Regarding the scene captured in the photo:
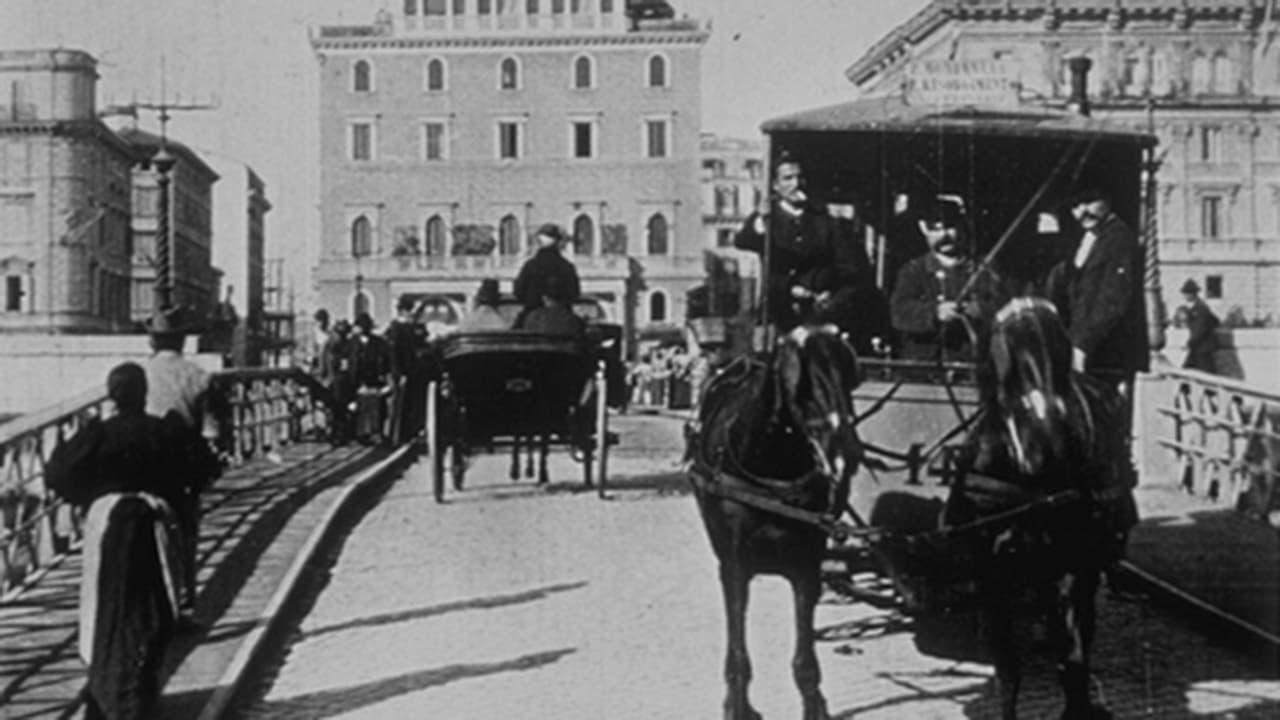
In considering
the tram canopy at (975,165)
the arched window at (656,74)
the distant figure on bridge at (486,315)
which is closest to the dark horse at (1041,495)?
the tram canopy at (975,165)

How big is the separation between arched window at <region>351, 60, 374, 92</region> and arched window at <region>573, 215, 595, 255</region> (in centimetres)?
1040

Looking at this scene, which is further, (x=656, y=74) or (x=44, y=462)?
(x=656, y=74)

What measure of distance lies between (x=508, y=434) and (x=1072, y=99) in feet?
19.4

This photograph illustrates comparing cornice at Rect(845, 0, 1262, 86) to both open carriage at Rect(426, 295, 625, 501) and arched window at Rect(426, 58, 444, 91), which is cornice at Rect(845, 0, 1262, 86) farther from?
arched window at Rect(426, 58, 444, 91)

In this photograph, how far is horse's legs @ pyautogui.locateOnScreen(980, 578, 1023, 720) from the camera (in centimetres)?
698

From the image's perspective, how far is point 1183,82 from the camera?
54.3 ft

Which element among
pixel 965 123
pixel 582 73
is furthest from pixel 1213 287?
pixel 582 73

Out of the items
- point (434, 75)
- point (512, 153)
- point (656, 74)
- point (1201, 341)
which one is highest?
point (656, 74)

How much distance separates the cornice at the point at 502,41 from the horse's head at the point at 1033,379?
57593mm

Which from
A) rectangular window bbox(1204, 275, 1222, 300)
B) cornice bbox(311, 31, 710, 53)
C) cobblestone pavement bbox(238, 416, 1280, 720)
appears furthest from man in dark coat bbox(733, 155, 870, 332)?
cornice bbox(311, 31, 710, 53)

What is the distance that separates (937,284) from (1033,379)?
10.4 ft

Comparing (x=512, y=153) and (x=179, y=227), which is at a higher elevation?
(x=512, y=153)

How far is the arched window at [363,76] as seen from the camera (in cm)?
7162

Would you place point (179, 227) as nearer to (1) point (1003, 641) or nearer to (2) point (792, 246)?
(2) point (792, 246)
